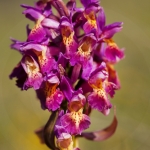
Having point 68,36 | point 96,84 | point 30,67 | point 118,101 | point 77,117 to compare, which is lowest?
point 118,101

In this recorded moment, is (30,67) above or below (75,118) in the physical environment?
above

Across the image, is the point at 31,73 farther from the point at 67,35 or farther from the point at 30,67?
the point at 67,35

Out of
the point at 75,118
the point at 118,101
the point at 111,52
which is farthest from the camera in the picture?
Answer: the point at 118,101

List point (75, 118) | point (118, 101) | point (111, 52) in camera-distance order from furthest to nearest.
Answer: point (118, 101), point (111, 52), point (75, 118)

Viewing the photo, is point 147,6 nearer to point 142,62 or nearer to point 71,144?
point 142,62

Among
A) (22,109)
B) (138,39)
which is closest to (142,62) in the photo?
(138,39)

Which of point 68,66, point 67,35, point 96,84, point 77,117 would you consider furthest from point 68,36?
point 77,117

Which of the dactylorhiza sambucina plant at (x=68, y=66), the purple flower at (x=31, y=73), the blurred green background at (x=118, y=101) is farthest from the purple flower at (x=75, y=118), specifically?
the blurred green background at (x=118, y=101)

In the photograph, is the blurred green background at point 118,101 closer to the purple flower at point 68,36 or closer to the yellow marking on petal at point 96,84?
the yellow marking on petal at point 96,84
